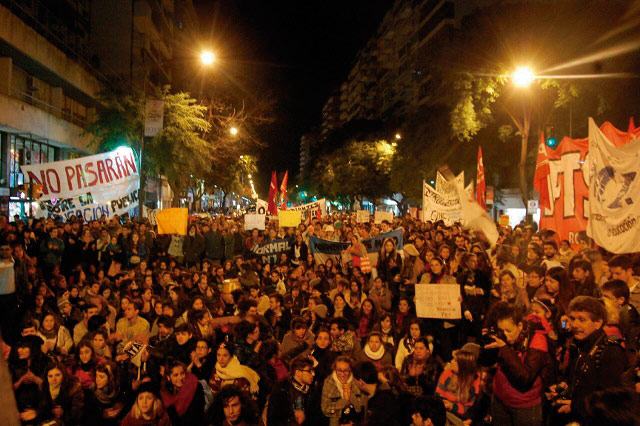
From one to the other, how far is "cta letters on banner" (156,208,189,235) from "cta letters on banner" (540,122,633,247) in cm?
849

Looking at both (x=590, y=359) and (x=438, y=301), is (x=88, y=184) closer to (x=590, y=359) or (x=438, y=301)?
(x=438, y=301)

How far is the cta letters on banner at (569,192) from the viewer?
973 cm

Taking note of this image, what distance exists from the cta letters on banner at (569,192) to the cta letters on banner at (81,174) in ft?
31.1

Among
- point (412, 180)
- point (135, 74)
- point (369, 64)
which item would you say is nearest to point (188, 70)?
point (135, 74)

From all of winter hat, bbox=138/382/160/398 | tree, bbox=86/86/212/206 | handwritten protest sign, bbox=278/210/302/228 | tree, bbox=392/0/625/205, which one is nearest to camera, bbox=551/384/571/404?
winter hat, bbox=138/382/160/398

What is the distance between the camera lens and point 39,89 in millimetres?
24719

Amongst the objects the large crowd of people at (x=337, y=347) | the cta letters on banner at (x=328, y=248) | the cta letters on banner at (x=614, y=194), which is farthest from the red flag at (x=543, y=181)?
the cta letters on banner at (x=328, y=248)

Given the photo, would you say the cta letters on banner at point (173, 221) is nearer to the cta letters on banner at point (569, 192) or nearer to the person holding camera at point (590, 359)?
the cta letters on banner at point (569, 192)

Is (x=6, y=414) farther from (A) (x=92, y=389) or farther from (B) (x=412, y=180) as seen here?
(B) (x=412, y=180)

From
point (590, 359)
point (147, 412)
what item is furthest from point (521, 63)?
point (147, 412)

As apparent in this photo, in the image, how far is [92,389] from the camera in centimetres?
A: 519

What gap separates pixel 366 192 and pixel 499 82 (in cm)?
3788

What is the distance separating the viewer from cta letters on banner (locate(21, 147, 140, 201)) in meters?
11.2

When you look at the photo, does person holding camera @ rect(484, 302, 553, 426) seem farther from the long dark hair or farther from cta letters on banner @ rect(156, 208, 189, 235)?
cta letters on banner @ rect(156, 208, 189, 235)
